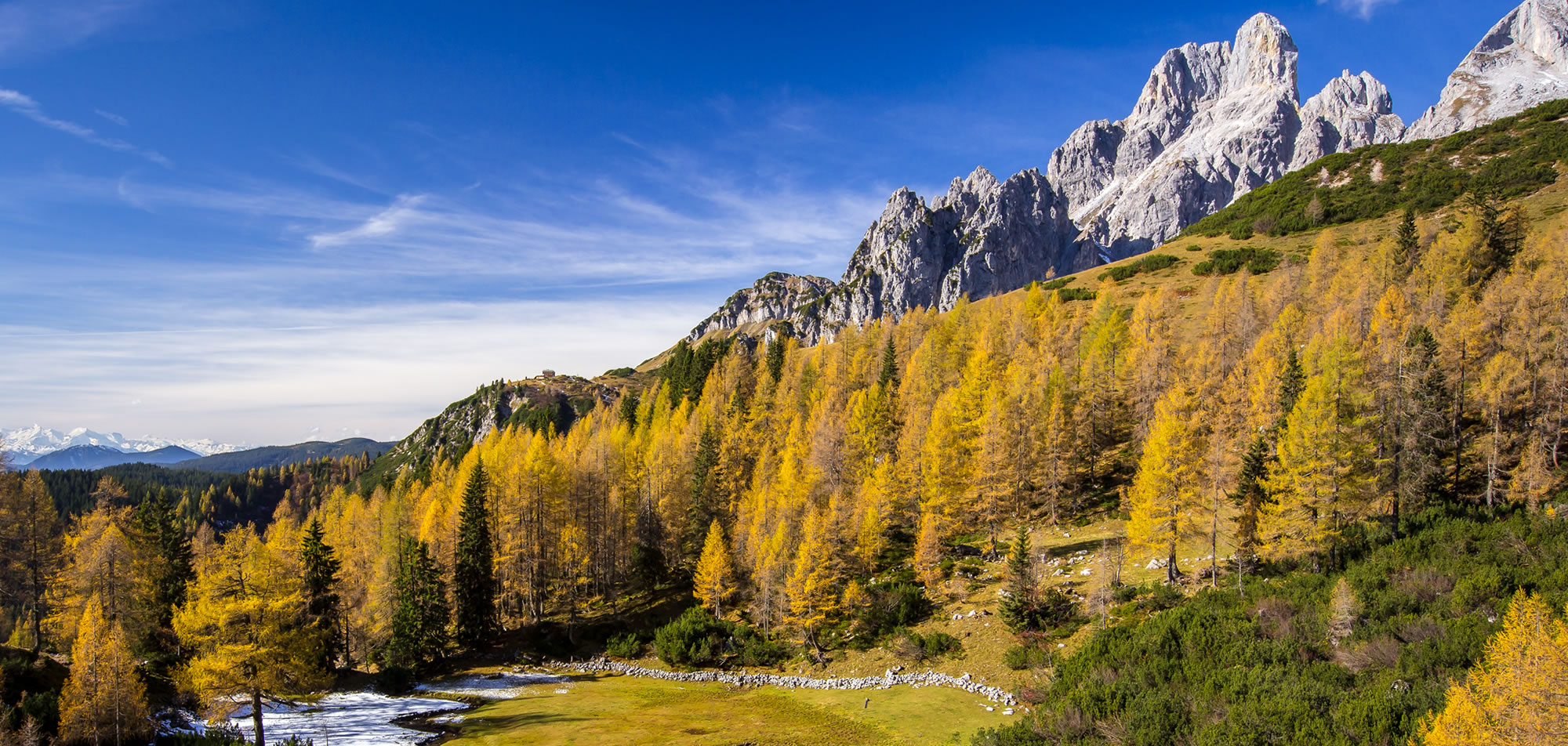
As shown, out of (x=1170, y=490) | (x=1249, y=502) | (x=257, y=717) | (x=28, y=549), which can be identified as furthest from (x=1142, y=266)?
(x=28, y=549)

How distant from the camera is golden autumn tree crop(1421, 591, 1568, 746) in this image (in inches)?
527

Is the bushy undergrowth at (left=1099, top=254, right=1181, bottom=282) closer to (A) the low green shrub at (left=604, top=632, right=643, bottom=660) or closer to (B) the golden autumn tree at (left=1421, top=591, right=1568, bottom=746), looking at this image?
(A) the low green shrub at (left=604, top=632, right=643, bottom=660)

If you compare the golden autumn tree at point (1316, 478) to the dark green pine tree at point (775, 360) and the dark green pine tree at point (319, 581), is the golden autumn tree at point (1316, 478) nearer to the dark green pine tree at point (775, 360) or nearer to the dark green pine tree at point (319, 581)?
the dark green pine tree at point (319, 581)

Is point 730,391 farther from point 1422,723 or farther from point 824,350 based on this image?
point 1422,723

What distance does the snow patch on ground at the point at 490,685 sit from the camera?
41.8m

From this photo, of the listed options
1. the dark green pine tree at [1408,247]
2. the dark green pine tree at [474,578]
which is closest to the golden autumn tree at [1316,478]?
the dark green pine tree at [1408,247]

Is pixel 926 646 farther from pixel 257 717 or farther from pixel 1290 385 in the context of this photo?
pixel 257 717

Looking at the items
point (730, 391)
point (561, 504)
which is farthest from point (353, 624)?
point (730, 391)

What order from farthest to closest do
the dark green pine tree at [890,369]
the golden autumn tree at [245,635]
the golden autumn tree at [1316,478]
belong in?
the dark green pine tree at [890,369], the golden autumn tree at [1316,478], the golden autumn tree at [245,635]

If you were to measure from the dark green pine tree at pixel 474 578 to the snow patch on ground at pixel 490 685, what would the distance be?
550cm

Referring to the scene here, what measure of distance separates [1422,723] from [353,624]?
71.2m

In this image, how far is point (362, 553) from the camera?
6581 centimetres

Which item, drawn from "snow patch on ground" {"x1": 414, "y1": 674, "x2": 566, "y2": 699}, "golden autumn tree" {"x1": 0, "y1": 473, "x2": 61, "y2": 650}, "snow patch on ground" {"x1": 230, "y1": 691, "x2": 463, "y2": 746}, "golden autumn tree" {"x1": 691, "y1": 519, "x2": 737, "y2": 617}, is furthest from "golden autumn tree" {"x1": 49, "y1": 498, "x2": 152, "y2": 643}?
"golden autumn tree" {"x1": 691, "y1": 519, "x2": 737, "y2": 617}

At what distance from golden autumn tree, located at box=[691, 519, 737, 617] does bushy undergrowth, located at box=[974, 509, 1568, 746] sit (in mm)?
26945
